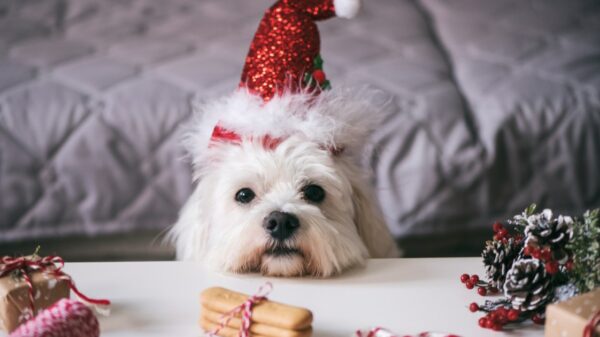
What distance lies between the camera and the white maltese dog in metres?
1.11

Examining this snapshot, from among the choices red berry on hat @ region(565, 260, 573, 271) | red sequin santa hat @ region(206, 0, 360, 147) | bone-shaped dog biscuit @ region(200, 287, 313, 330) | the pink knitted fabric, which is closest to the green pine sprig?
red berry on hat @ region(565, 260, 573, 271)

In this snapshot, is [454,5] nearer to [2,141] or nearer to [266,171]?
[266,171]

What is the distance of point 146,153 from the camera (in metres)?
1.61

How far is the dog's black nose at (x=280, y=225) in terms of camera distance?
1.08 m

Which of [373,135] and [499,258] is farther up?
[373,135]

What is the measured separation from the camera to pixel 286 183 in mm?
1183

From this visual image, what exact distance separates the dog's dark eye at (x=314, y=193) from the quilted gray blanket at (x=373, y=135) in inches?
8.7

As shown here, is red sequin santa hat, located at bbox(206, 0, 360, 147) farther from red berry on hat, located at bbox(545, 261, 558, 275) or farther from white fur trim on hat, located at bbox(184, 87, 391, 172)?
red berry on hat, located at bbox(545, 261, 558, 275)

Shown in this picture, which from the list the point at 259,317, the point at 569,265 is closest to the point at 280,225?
the point at 259,317

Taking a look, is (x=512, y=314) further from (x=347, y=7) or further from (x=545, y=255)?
(x=347, y=7)

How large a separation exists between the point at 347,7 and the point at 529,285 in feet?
2.04

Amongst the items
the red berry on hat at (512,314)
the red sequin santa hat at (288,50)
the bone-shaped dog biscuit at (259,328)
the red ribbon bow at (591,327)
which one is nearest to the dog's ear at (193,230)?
the red sequin santa hat at (288,50)

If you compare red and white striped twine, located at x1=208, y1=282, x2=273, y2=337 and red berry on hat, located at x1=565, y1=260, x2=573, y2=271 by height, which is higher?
red berry on hat, located at x1=565, y1=260, x2=573, y2=271

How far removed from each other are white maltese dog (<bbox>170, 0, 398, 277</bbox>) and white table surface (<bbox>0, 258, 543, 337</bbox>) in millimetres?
44
